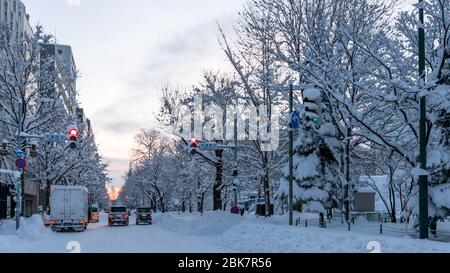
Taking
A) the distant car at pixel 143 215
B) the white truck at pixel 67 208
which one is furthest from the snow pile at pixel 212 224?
the distant car at pixel 143 215

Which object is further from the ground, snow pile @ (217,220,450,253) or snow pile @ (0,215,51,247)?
snow pile @ (217,220,450,253)

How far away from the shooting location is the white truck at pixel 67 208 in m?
37.7

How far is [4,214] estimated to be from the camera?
56.3 meters

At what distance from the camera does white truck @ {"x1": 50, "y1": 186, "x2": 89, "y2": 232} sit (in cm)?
3766

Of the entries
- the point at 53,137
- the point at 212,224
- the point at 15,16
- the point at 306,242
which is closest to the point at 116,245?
the point at 306,242

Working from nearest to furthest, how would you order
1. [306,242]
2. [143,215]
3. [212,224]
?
[306,242] < [212,224] < [143,215]

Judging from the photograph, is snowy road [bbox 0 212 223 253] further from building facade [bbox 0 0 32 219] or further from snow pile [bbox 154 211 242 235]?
building facade [bbox 0 0 32 219]

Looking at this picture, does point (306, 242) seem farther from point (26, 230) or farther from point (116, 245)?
point (26, 230)

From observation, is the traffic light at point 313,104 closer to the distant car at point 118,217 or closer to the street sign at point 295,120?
the street sign at point 295,120

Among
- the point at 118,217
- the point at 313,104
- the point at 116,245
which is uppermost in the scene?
the point at 313,104

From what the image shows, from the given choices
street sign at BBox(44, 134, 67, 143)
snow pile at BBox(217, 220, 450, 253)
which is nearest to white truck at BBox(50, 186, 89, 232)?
→ street sign at BBox(44, 134, 67, 143)

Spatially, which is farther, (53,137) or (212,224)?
(212,224)

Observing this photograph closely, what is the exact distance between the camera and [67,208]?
38.0 m
